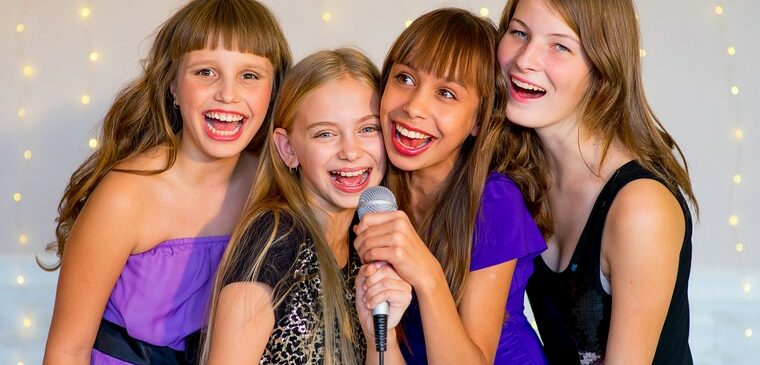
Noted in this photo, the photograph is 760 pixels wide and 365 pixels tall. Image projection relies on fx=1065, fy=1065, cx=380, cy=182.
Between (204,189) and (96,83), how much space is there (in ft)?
4.14

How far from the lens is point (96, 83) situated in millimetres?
3451

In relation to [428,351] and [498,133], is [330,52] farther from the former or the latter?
[428,351]

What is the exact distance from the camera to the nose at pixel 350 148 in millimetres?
2074

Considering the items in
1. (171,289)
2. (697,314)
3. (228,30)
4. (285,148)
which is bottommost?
(697,314)

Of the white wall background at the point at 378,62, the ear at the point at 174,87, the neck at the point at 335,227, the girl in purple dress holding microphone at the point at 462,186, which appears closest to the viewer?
the girl in purple dress holding microphone at the point at 462,186

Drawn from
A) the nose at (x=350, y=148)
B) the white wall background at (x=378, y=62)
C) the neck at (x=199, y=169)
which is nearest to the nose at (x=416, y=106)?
the nose at (x=350, y=148)

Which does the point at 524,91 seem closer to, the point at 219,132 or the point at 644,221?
the point at 644,221

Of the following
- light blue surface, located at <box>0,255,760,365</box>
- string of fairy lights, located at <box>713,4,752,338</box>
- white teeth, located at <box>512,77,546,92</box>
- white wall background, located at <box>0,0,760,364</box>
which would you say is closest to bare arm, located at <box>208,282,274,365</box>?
white teeth, located at <box>512,77,546,92</box>

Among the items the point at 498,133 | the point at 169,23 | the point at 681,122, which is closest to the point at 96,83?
Answer: the point at 169,23

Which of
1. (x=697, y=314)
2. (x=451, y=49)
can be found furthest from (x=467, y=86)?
(x=697, y=314)

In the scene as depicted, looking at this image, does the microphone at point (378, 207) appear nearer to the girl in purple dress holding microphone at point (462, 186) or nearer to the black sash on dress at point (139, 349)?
the girl in purple dress holding microphone at point (462, 186)

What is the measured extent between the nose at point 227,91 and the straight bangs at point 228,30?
7 cm

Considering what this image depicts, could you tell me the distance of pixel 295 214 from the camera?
2.04m

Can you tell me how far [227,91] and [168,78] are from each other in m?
0.21
